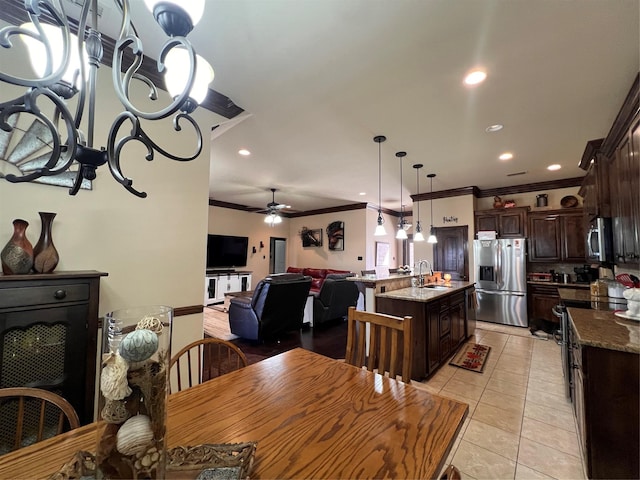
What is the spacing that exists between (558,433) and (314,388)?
2220mm

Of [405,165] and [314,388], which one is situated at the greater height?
[405,165]

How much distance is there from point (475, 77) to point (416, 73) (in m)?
0.50

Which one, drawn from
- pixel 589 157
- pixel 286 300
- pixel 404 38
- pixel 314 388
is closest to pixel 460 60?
pixel 404 38

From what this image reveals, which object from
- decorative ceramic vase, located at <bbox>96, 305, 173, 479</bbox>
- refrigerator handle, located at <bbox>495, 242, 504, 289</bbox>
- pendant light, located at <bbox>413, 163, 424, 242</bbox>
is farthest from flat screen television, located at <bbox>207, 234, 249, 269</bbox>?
decorative ceramic vase, located at <bbox>96, 305, 173, 479</bbox>

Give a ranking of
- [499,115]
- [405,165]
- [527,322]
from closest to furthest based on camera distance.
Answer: [499,115] → [405,165] → [527,322]

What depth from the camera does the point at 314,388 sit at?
1261 millimetres

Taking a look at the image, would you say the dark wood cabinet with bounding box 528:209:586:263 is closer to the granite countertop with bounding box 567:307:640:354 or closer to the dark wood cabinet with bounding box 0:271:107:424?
the granite countertop with bounding box 567:307:640:354

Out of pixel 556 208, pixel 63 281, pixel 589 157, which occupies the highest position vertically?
pixel 589 157

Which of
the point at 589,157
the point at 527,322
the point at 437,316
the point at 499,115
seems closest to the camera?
the point at 499,115

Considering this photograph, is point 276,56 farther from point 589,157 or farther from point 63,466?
point 589,157

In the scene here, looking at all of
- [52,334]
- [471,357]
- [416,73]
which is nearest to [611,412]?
[471,357]

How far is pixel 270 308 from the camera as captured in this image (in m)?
3.98

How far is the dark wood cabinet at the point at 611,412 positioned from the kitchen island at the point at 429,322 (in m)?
1.42

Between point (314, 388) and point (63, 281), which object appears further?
point (63, 281)
